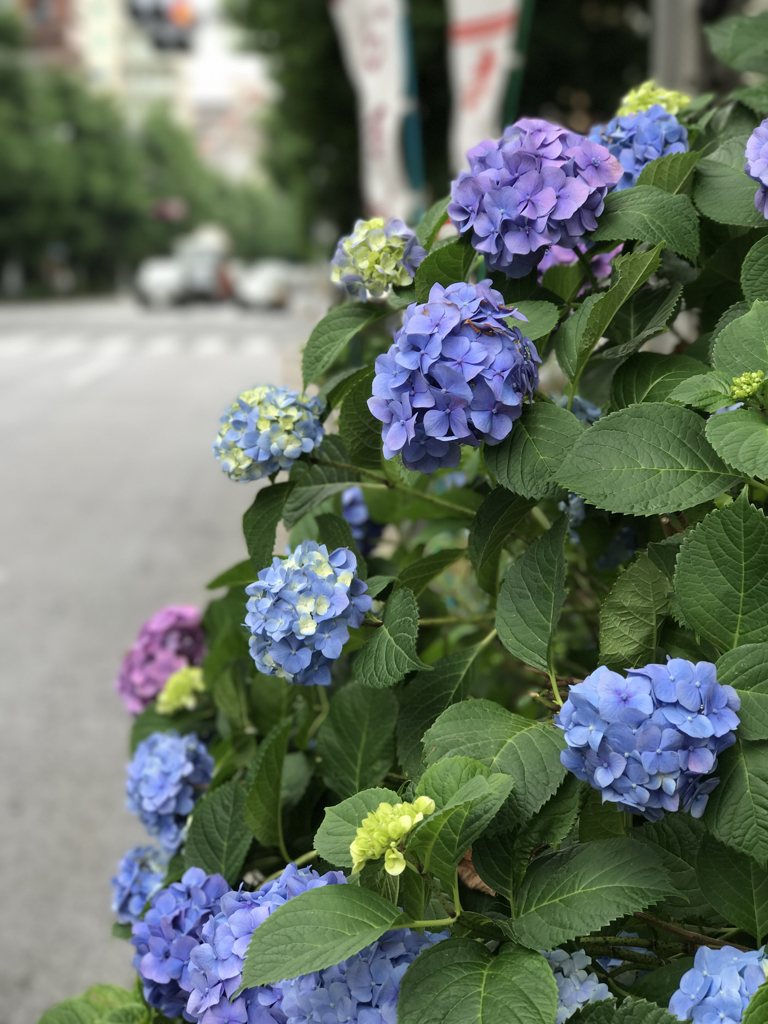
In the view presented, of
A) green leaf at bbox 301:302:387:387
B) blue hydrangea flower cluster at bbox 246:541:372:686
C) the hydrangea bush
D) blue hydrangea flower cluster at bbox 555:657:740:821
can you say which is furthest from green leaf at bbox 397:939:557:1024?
green leaf at bbox 301:302:387:387

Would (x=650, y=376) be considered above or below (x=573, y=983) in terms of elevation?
above

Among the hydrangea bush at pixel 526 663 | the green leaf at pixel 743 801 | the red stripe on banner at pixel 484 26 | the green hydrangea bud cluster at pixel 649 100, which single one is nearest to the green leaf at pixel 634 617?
the hydrangea bush at pixel 526 663

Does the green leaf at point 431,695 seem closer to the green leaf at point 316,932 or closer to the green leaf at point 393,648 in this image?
the green leaf at point 393,648

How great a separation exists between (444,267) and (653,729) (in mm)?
390

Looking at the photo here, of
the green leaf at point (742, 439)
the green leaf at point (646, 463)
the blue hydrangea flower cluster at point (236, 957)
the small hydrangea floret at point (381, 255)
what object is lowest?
the blue hydrangea flower cluster at point (236, 957)

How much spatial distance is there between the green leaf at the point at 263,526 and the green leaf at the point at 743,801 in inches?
15.8

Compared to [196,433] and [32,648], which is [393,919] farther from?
[196,433]

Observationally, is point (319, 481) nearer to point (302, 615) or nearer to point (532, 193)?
point (302, 615)

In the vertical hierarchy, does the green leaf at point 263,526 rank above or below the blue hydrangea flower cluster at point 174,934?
above

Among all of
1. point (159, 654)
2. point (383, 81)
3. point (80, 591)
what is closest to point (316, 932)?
point (159, 654)

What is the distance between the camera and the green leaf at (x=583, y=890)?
0.60m

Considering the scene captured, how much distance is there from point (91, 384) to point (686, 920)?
12.5m

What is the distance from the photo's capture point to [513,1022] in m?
0.57

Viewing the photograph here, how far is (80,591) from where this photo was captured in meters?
5.21
